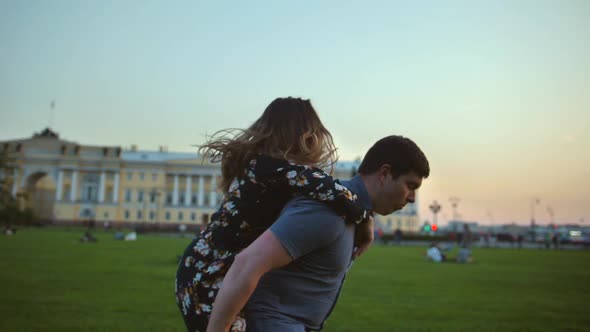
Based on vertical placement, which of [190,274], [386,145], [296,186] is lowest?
[190,274]

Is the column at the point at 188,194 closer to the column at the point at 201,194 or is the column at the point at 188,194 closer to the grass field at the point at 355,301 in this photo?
the column at the point at 201,194

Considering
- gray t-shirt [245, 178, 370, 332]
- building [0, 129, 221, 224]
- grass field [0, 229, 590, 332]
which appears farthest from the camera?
building [0, 129, 221, 224]

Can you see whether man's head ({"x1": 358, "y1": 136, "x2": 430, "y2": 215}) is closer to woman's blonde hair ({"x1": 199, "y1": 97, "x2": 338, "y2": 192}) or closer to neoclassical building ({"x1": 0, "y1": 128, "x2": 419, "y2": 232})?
woman's blonde hair ({"x1": 199, "y1": 97, "x2": 338, "y2": 192})

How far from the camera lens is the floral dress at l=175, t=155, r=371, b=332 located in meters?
2.09

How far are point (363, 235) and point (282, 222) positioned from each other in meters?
0.69

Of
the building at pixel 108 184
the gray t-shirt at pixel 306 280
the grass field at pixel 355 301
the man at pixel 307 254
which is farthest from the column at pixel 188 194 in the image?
the gray t-shirt at pixel 306 280

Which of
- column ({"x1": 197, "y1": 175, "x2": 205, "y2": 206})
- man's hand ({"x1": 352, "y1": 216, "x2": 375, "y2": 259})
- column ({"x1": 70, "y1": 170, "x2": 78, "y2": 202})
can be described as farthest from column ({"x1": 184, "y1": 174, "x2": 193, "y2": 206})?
man's hand ({"x1": 352, "y1": 216, "x2": 375, "y2": 259})

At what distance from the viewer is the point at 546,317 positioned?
9.30 meters

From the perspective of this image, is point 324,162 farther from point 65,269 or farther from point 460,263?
point 460,263

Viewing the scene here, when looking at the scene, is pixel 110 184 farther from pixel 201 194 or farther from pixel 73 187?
pixel 201 194

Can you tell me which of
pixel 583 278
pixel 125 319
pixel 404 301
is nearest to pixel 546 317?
pixel 404 301

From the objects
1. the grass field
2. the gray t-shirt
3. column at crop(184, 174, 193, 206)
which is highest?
column at crop(184, 174, 193, 206)

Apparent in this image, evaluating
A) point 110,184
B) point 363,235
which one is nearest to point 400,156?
point 363,235

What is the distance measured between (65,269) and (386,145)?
1498 cm
